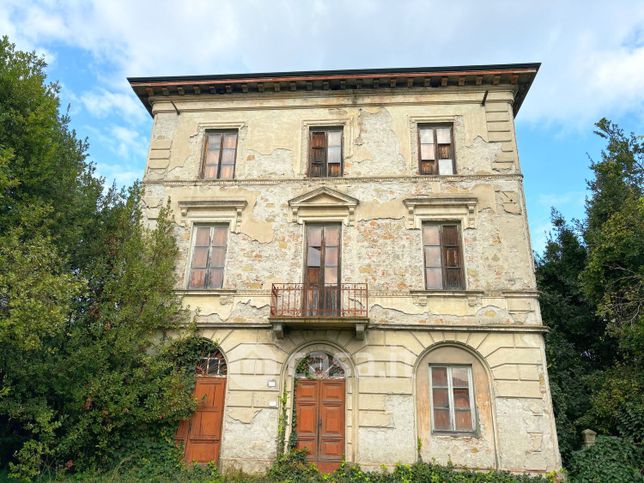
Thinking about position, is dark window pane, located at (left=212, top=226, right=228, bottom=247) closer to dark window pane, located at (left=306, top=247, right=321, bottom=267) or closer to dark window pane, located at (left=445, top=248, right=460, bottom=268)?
dark window pane, located at (left=306, top=247, right=321, bottom=267)

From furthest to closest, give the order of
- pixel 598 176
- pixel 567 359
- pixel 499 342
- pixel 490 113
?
pixel 598 176 < pixel 567 359 < pixel 490 113 < pixel 499 342

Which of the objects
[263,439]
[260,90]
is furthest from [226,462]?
[260,90]

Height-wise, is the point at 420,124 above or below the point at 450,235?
above

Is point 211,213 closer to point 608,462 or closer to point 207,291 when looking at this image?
point 207,291

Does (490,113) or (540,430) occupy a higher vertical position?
(490,113)

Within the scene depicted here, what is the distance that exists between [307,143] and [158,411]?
8524mm

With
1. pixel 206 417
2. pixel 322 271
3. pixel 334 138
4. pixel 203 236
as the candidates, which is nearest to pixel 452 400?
pixel 322 271

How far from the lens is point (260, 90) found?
14.8 meters

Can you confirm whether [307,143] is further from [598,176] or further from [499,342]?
[598,176]

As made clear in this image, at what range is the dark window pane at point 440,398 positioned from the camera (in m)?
11.2

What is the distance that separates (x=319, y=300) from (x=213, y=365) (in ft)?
10.7

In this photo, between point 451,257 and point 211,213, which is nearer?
point 451,257

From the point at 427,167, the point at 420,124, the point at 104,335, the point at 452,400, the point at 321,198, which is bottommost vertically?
the point at 452,400

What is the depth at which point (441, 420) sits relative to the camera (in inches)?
437
